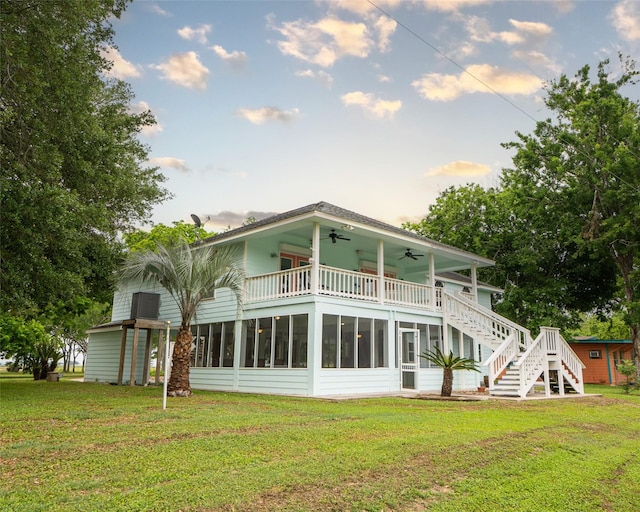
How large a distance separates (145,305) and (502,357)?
13.9m

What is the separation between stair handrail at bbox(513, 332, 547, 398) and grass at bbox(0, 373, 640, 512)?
486 cm

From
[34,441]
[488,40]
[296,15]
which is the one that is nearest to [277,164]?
[296,15]

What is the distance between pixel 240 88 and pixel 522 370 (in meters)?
12.7

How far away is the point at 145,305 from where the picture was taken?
19.5 metres

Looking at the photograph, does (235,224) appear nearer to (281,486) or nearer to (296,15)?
(296,15)

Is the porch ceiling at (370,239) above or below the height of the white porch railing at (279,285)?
above

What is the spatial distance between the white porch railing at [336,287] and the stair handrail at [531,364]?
12.7 feet

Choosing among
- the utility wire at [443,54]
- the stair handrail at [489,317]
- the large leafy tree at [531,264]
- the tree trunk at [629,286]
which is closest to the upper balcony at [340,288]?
the stair handrail at [489,317]

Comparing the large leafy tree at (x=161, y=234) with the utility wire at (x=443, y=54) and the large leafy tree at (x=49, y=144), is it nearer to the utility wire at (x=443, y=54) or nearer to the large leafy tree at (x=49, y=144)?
the large leafy tree at (x=49, y=144)

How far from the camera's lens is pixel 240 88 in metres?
15.8

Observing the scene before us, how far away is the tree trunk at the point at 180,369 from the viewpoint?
13477 mm

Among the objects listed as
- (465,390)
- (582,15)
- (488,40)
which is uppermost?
(582,15)

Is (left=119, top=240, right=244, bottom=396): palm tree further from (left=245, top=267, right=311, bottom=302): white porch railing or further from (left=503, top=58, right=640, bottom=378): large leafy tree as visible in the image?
(left=503, top=58, right=640, bottom=378): large leafy tree

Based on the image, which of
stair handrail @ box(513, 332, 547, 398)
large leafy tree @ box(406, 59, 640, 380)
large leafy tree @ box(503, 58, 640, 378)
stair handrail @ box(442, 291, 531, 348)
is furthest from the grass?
large leafy tree @ box(406, 59, 640, 380)
